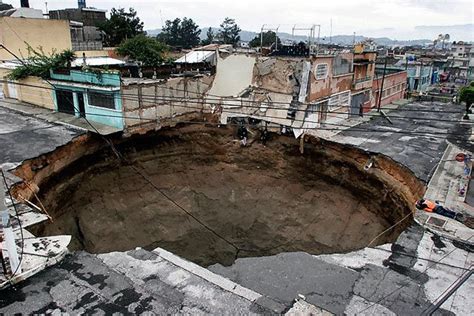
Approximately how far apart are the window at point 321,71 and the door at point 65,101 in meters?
13.0

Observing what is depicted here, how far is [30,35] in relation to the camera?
26.6m

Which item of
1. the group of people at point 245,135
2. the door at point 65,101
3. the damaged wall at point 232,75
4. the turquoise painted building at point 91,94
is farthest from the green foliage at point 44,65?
the group of people at point 245,135

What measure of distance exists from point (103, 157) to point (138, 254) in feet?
33.2

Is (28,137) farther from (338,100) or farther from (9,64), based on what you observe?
(338,100)

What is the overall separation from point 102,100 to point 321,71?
444 inches

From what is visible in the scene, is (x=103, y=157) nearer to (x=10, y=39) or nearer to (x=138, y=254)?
(x=138, y=254)

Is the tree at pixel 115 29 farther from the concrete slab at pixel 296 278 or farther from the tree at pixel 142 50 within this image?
the concrete slab at pixel 296 278

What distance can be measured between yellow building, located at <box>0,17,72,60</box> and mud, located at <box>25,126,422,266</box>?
1342 centimetres

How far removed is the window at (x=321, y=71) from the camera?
1904 centimetres

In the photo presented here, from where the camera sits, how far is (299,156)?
19.4 m

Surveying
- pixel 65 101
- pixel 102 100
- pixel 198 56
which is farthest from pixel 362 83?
pixel 65 101

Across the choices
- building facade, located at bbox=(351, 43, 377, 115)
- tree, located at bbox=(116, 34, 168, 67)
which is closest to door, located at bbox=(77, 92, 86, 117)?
tree, located at bbox=(116, 34, 168, 67)

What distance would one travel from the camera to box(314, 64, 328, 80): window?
19038 mm

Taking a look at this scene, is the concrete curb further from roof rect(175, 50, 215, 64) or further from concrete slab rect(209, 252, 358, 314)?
roof rect(175, 50, 215, 64)
